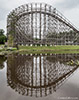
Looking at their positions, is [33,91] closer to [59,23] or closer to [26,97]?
[26,97]

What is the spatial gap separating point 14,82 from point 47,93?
91.1 inches

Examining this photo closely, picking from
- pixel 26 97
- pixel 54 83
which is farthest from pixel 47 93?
pixel 54 83

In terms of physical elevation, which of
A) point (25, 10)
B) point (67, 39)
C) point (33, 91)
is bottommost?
point (33, 91)

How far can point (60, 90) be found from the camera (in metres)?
5.86

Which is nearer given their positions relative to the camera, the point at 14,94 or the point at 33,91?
the point at 14,94

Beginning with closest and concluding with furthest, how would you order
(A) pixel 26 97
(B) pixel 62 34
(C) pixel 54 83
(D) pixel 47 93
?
(A) pixel 26 97 < (D) pixel 47 93 < (C) pixel 54 83 < (B) pixel 62 34

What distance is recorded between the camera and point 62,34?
3678 cm

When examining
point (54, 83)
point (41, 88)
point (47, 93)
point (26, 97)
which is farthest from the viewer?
point (54, 83)

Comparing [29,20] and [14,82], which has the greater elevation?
[29,20]

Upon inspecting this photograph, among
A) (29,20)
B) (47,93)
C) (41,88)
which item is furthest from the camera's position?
(29,20)

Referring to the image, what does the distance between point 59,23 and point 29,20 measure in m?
8.61

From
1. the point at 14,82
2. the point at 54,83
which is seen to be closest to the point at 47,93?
the point at 54,83

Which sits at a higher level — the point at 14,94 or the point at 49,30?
the point at 49,30

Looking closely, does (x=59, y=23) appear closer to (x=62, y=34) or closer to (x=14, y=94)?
(x=62, y=34)
